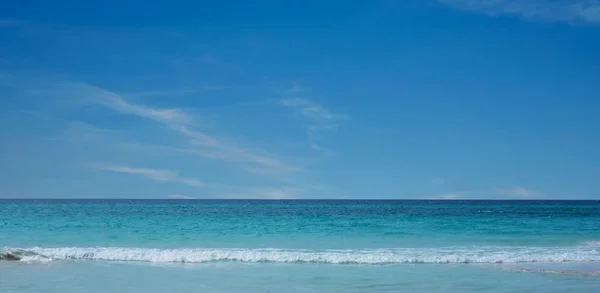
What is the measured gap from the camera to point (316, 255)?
19188 mm

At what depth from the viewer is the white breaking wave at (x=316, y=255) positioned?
18250 millimetres

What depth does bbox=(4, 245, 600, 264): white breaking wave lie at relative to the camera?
59.9 feet

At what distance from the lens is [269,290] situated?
1296cm

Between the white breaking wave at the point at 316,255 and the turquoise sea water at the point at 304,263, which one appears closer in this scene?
the turquoise sea water at the point at 304,263

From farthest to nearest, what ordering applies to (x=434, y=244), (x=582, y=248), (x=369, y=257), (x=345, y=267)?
(x=434, y=244) → (x=582, y=248) → (x=369, y=257) → (x=345, y=267)

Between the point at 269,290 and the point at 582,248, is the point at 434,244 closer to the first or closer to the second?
the point at 582,248

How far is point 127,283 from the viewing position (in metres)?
14.0

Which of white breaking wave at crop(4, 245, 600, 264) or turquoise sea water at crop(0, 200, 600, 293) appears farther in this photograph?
white breaking wave at crop(4, 245, 600, 264)

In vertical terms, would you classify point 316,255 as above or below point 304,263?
above

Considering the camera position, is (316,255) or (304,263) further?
(316,255)

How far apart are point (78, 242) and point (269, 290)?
564 inches

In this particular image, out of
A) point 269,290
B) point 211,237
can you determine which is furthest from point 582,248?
point 211,237

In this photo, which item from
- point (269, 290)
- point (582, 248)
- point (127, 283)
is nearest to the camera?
point (269, 290)

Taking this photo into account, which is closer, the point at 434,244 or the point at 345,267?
the point at 345,267
